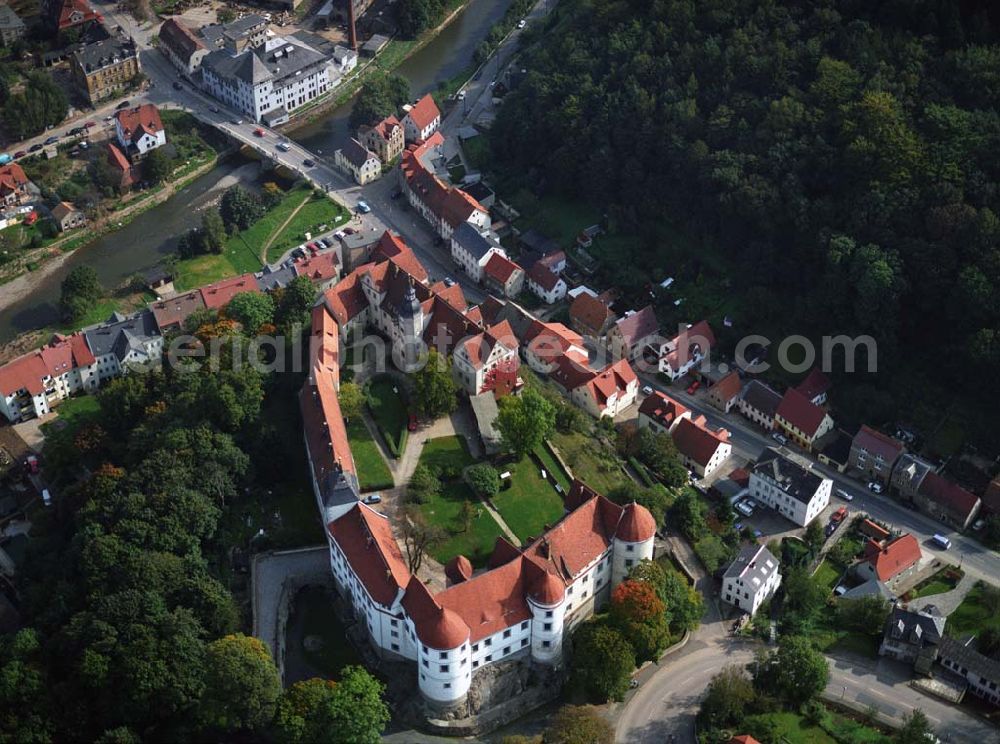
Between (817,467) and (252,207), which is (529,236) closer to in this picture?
(252,207)

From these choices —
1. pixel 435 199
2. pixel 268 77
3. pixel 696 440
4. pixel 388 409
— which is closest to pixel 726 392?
pixel 696 440

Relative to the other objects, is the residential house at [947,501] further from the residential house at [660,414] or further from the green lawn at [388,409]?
the green lawn at [388,409]

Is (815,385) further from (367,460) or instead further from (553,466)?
(367,460)

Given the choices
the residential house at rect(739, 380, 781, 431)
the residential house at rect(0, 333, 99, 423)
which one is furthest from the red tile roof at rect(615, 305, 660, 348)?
the residential house at rect(0, 333, 99, 423)

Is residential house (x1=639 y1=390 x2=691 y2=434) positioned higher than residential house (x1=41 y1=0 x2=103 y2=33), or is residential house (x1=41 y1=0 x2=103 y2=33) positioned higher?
residential house (x1=41 y1=0 x2=103 y2=33)

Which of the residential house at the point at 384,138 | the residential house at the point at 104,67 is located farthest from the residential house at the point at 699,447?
the residential house at the point at 104,67

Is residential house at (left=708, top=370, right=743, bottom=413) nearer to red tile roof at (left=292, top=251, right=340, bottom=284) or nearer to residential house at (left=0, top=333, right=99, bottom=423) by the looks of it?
red tile roof at (left=292, top=251, right=340, bottom=284)
